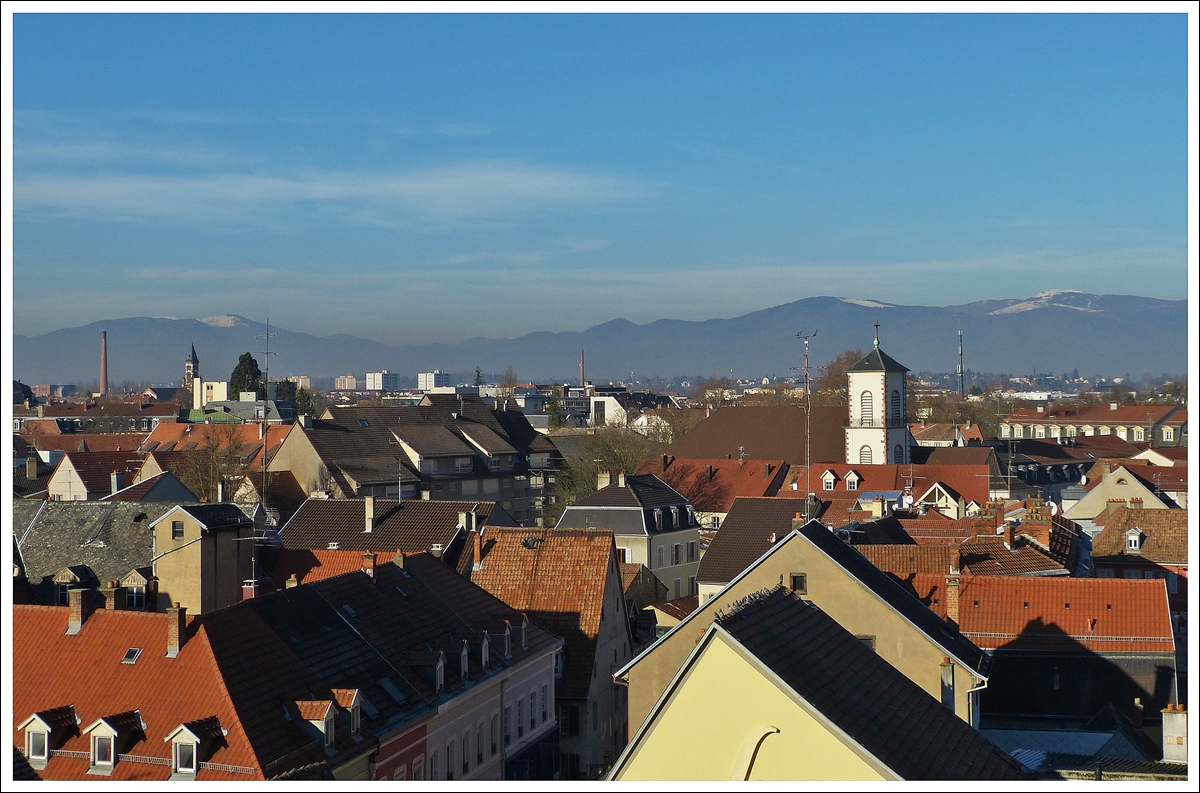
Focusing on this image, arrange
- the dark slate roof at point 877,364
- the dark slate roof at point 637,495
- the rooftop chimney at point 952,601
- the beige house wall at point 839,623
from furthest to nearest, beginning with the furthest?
1. the dark slate roof at point 877,364
2. the dark slate roof at point 637,495
3. the rooftop chimney at point 952,601
4. the beige house wall at point 839,623

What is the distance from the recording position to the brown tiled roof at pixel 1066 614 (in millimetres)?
25672

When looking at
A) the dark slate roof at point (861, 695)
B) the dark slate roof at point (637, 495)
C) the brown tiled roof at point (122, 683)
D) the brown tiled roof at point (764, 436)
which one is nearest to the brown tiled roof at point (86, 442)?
the brown tiled roof at point (764, 436)

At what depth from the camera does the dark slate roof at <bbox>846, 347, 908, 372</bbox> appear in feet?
279

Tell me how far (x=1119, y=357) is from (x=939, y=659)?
11715 centimetres

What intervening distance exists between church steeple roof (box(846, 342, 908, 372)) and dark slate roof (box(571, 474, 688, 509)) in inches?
1376

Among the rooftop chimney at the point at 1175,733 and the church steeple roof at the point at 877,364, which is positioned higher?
the church steeple roof at the point at 877,364

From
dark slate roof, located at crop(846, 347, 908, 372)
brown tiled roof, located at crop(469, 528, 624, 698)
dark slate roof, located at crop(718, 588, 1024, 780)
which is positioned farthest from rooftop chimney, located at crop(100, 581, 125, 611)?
dark slate roof, located at crop(846, 347, 908, 372)

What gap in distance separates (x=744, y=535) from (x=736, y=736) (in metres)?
34.7

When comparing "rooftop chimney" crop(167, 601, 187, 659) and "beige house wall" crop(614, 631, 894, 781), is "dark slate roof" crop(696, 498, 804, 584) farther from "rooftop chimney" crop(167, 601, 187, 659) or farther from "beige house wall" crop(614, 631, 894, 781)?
"beige house wall" crop(614, 631, 894, 781)

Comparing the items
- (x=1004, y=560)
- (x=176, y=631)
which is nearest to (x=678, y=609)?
(x=1004, y=560)

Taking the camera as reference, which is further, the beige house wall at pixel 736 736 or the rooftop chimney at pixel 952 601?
the rooftop chimney at pixel 952 601

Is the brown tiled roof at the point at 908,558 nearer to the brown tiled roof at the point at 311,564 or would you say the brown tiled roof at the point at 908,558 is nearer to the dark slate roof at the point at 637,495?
the brown tiled roof at the point at 311,564

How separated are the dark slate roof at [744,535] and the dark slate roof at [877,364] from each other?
40.0m

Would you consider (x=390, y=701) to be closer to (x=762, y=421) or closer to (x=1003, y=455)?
(x=762, y=421)
